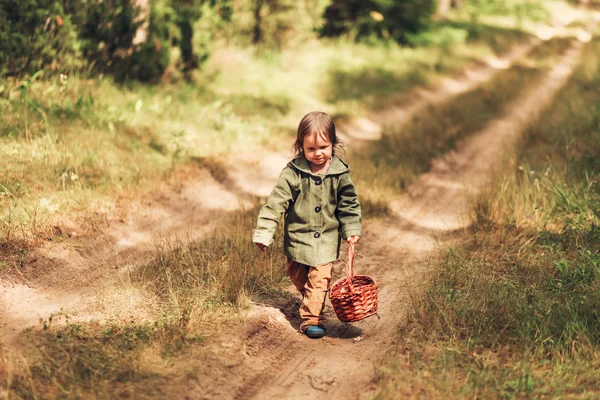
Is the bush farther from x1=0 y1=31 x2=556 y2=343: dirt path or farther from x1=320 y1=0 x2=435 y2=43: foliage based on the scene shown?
x1=320 y1=0 x2=435 y2=43: foliage

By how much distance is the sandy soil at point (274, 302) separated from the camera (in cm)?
369

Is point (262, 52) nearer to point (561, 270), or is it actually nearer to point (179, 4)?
point (179, 4)

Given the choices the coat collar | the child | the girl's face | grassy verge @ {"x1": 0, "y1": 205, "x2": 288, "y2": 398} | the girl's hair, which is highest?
the girl's hair

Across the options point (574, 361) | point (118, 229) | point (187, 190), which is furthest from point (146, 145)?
point (574, 361)

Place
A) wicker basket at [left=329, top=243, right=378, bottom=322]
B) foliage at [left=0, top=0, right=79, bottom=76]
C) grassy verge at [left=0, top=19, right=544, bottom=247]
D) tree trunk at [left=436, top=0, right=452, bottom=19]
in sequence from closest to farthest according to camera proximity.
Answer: wicker basket at [left=329, top=243, right=378, bottom=322] < grassy verge at [left=0, top=19, right=544, bottom=247] < foliage at [left=0, top=0, right=79, bottom=76] < tree trunk at [left=436, top=0, right=452, bottom=19]

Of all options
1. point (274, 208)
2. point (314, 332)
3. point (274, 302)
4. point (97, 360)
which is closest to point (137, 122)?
point (274, 302)

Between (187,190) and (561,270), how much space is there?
407 centimetres

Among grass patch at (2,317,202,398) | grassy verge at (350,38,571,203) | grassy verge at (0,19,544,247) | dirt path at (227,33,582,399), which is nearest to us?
grass patch at (2,317,202,398)

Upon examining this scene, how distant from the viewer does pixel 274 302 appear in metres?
4.63

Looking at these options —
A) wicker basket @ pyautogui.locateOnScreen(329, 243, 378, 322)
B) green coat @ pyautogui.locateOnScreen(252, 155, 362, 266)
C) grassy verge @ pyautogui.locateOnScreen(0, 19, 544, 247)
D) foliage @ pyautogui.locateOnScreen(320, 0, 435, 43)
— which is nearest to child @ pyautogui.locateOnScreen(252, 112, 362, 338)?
green coat @ pyautogui.locateOnScreen(252, 155, 362, 266)

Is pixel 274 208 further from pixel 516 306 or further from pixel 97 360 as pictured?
pixel 516 306

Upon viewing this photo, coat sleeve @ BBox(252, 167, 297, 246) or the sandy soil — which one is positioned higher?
coat sleeve @ BBox(252, 167, 297, 246)

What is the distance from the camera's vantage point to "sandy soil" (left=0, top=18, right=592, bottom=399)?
3.69m

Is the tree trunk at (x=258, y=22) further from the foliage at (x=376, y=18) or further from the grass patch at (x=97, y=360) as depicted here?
the grass patch at (x=97, y=360)
